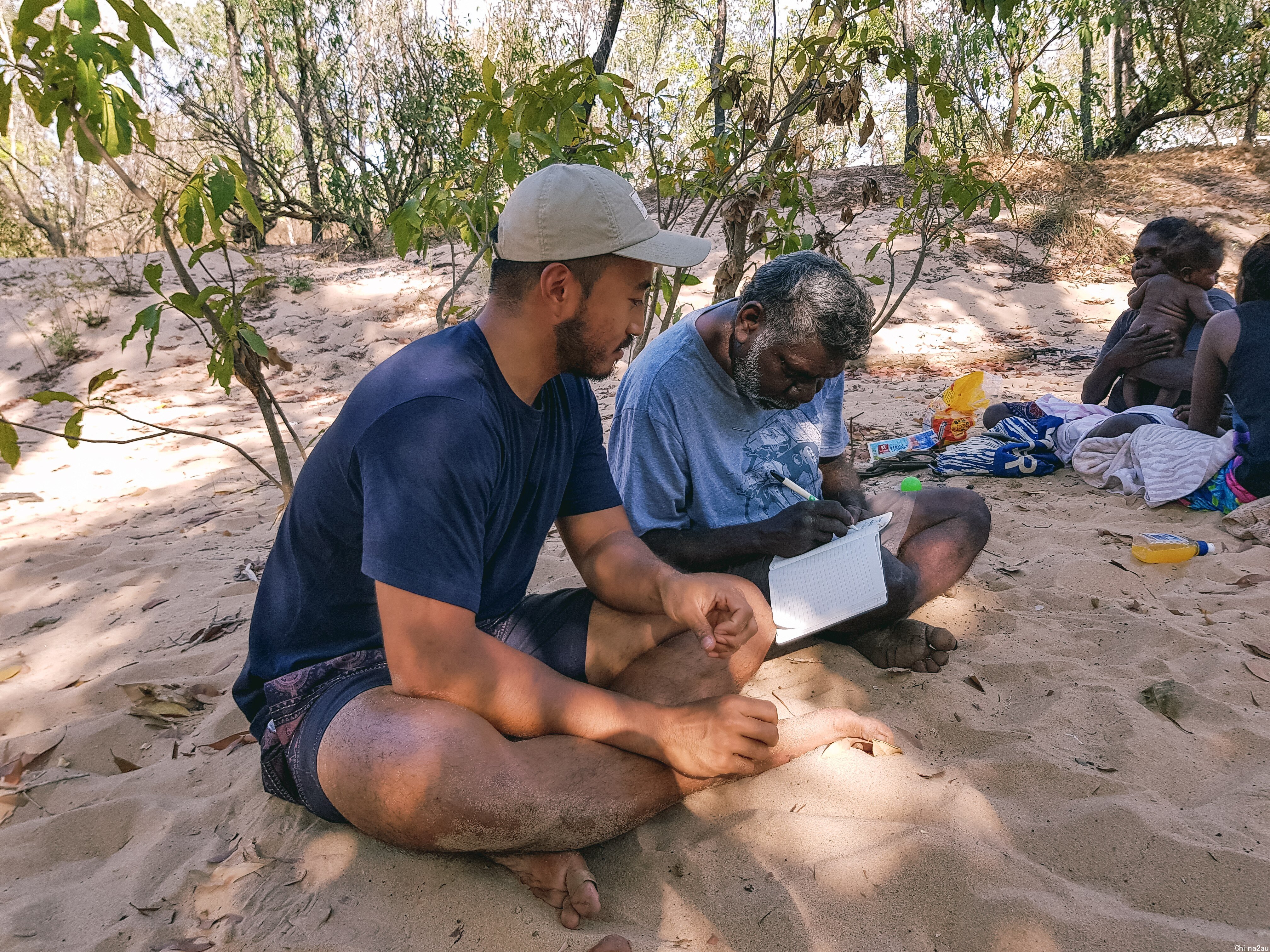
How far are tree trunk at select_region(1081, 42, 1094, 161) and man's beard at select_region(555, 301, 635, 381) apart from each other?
11.4 metres

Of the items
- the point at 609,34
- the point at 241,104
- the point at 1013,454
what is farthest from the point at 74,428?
the point at 241,104

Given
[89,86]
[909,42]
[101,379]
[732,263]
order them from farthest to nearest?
[909,42]
[732,263]
[101,379]
[89,86]

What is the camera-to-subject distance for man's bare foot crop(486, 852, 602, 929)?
4.47 ft

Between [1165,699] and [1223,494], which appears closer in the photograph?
[1165,699]

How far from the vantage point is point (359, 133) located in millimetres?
9742

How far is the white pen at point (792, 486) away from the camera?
7.26 ft

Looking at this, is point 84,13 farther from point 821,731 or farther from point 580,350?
point 821,731

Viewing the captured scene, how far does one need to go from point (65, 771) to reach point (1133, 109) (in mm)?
13159

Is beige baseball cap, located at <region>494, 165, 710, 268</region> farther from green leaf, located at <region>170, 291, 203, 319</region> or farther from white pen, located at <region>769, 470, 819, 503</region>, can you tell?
green leaf, located at <region>170, 291, 203, 319</region>

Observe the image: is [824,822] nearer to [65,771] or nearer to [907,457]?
[65,771]

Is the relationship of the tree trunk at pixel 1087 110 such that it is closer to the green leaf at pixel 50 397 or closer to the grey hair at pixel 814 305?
the grey hair at pixel 814 305

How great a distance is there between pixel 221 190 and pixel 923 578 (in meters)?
2.24

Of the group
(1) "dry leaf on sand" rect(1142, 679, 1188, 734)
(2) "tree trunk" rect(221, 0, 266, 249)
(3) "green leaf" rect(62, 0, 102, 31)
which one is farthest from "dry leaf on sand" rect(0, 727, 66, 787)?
(2) "tree trunk" rect(221, 0, 266, 249)

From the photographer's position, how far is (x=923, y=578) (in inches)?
89.5
